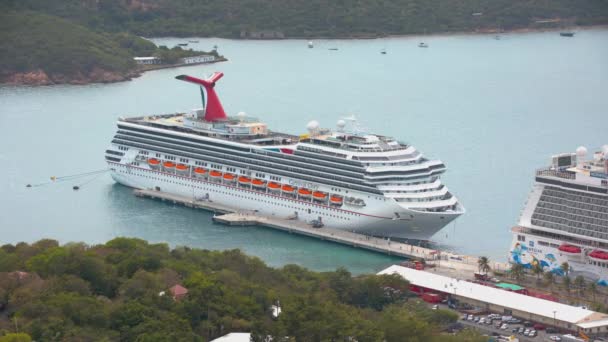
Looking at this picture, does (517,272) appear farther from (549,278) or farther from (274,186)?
(274,186)

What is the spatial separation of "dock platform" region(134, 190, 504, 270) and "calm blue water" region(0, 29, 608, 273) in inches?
17.7

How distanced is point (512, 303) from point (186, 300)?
9217 millimetres

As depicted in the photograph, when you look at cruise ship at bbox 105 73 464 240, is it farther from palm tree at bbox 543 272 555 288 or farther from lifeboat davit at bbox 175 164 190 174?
palm tree at bbox 543 272 555 288

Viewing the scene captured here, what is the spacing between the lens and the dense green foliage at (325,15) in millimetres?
114000

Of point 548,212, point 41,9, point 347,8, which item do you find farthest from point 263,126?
point 347,8

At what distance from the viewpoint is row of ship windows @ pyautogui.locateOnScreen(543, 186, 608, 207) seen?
4066 centimetres

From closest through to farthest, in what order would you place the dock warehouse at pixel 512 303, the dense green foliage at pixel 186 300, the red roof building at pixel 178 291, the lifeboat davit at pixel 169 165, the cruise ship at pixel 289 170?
the dense green foliage at pixel 186 300 < the red roof building at pixel 178 291 < the dock warehouse at pixel 512 303 < the cruise ship at pixel 289 170 < the lifeboat davit at pixel 169 165

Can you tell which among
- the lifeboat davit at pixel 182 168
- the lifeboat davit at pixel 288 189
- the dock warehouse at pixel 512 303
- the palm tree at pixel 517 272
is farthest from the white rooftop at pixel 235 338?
the lifeboat davit at pixel 182 168

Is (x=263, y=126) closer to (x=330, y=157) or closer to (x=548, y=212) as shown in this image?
(x=330, y=157)

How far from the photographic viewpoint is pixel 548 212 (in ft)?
136

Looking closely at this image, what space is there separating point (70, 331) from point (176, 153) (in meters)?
22.2

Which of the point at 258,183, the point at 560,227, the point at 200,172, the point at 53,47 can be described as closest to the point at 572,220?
the point at 560,227

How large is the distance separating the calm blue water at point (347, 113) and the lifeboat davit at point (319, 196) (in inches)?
75.3

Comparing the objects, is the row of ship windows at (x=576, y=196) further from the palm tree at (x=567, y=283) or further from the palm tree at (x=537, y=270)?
the palm tree at (x=567, y=283)
